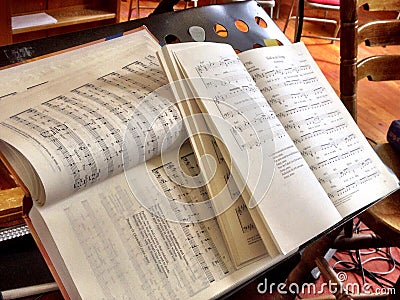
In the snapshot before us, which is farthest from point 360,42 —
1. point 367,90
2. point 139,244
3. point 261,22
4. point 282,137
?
point 367,90

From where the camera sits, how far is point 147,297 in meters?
0.63

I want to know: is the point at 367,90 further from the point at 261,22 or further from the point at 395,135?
the point at 261,22

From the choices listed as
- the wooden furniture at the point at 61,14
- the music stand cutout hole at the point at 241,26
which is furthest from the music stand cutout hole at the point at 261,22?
the wooden furniture at the point at 61,14

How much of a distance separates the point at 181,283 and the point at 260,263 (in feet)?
0.38

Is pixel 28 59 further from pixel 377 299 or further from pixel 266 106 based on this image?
pixel 377 299

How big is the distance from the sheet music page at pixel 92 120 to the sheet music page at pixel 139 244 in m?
0.02

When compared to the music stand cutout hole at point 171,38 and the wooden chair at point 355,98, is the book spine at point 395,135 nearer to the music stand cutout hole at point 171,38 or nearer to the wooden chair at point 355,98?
the wooden chair at point 355,98

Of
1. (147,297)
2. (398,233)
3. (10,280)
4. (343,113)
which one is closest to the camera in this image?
(147,297)

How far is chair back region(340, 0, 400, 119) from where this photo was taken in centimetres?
122

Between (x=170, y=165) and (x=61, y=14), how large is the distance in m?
1.92

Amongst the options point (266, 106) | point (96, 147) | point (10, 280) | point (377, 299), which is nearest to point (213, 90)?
point (266, 106)

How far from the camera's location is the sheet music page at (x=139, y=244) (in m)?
0.62

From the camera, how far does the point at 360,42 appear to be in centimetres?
129

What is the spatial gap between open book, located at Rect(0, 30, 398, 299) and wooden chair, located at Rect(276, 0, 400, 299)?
0.23m
